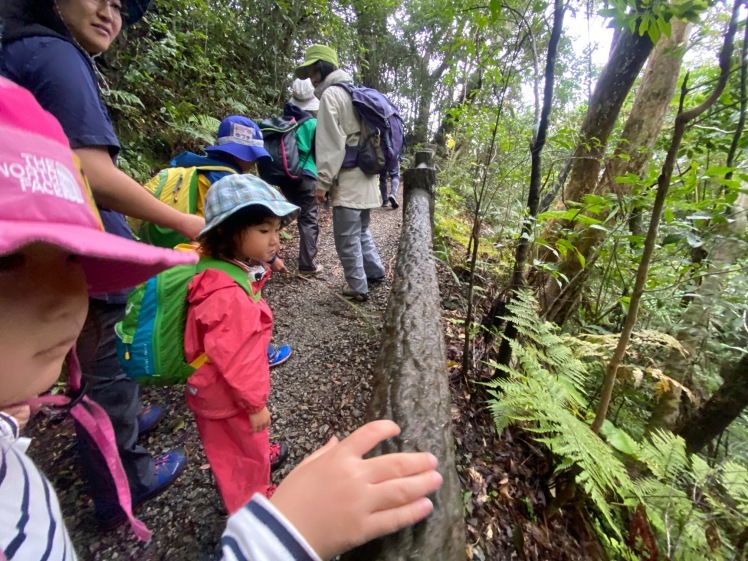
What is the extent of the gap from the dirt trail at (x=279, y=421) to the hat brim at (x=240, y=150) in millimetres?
1754

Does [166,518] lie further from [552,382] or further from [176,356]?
[552,382]

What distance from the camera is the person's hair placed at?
3.83 meters

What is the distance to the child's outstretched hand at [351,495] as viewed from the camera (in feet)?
2.19

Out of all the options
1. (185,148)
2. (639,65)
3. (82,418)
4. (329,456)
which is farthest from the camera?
(185,148)

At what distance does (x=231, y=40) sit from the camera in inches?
286

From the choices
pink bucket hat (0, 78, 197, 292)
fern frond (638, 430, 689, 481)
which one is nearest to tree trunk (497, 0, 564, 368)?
fern frond (638, 430, 689, 481)

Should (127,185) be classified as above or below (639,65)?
below

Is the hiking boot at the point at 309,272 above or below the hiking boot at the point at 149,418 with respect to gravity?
above

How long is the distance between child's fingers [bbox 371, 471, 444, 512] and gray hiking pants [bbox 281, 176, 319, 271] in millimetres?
3815

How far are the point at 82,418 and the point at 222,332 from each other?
0.53 metres

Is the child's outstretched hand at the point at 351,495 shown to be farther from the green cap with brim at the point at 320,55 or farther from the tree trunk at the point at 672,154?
the green cap with brim at the point at 320,55

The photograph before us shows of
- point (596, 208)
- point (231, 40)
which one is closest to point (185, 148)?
point (231, 40)

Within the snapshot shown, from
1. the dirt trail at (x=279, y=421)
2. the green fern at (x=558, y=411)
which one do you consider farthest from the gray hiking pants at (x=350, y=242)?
the green fern at (x=558, y=411)

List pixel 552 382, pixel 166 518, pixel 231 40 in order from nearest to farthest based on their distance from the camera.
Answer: pixel 166 518 → pixel 552 382 → pixel 231 40
